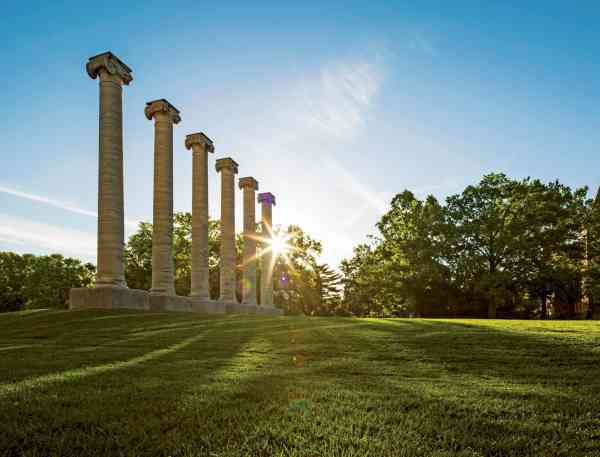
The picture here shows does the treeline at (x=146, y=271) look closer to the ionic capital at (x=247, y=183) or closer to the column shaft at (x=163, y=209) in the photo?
the ionic capital at (x=247, y=183)

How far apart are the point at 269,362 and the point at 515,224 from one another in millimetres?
50216

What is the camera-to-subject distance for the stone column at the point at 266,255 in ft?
202

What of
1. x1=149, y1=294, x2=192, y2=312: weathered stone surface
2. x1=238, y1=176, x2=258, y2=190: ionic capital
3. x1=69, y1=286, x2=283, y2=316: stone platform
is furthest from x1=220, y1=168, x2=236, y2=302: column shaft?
x1=149, y1=294, x2=192, y2=312: weathered stone surface

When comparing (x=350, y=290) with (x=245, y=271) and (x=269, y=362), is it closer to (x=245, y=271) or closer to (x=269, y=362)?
(x=245, y=271)

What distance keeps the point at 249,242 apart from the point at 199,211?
46.3ft

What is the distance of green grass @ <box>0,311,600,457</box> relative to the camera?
16.7 feet

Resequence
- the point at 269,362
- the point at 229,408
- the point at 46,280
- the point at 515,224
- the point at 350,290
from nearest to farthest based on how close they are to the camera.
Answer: the point at 229,408, the point at 269,362, the point at 515,224, the point at 46,280, the point at 350,290

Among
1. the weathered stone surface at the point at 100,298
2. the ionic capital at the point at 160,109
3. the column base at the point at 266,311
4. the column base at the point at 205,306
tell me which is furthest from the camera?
the column base at the point at 266,311

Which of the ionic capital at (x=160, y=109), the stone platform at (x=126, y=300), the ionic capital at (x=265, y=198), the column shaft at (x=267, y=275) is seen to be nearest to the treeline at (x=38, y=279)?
the column shaft at (x=267, y=275)

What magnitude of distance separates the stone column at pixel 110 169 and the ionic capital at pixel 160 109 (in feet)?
19.9

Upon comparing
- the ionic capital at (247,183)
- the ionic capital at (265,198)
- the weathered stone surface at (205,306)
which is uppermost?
the ionic capital at (247,183)

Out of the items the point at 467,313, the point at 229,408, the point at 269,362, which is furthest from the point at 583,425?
the point at 467,313

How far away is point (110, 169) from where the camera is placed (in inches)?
1199

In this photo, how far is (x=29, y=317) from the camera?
2391 centimetres
